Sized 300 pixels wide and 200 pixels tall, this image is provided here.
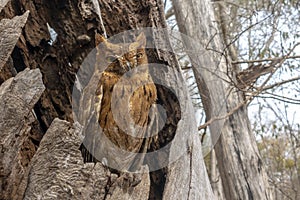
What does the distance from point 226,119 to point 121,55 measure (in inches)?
76.0

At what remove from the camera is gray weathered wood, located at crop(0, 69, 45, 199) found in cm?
121

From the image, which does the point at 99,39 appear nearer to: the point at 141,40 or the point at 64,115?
the point at 141,40

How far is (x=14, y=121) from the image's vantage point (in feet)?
4.11

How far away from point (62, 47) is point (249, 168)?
6.69 feet

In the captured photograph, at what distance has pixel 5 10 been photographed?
5.92 feet

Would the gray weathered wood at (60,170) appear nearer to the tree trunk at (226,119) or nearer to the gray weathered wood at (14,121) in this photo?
the gray weathered wood at (14,121)

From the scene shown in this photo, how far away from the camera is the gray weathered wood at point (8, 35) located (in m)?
1.38

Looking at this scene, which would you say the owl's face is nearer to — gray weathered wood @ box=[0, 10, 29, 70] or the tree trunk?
gray weathered wood @ box=[0, 10, 29, 70]

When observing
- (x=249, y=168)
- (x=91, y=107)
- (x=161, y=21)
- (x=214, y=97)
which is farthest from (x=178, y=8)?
(x=91, y=107)

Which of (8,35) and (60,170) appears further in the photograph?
(8,35)

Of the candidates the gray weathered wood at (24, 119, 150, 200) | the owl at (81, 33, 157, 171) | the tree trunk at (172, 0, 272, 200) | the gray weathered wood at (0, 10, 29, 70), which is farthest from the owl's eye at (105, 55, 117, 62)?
the tree trunk at (172, 0, 272, 200)

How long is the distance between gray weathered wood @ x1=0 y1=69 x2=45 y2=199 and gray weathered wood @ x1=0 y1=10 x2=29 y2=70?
0.11 meters

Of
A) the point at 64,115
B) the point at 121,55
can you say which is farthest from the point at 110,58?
the point at 64,115

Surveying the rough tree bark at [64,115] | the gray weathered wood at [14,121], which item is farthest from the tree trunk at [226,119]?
the gray weathered wood at [14,121]
